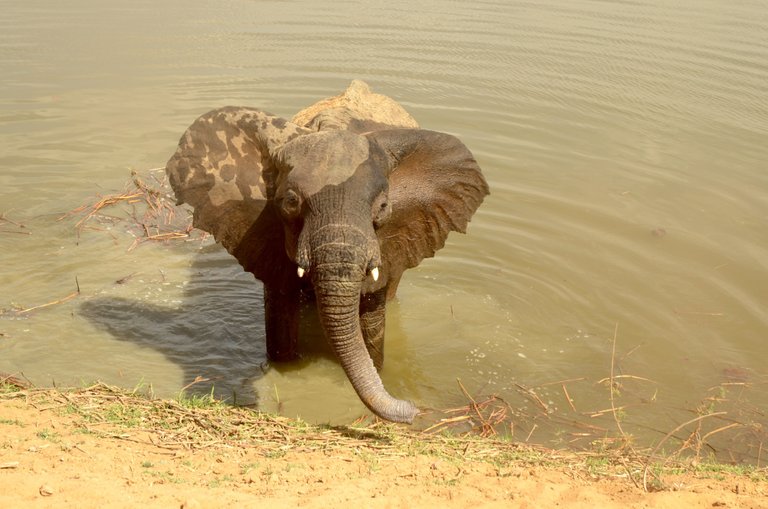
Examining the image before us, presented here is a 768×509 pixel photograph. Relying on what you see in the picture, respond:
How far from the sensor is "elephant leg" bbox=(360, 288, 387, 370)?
6.32 meters

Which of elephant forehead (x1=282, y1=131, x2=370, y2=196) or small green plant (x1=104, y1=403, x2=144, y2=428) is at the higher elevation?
elephant forehead (x1=282, y1=131, x2=370, y2=196)

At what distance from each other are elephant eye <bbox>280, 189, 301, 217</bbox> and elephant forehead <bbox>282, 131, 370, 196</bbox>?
0.08 metres

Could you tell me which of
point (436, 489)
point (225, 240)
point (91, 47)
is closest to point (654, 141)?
point (225, 240)

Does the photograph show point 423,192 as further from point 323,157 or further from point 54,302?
point 54,302

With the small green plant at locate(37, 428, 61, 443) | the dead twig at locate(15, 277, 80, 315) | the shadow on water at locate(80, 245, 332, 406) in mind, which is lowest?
the shadow on water at locate(80, 245, 332, 406)

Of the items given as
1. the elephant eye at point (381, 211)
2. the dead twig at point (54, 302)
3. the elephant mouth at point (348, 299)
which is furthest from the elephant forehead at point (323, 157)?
the dead twig at point (54, 302)

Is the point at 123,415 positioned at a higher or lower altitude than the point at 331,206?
lower

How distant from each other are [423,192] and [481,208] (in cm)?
406

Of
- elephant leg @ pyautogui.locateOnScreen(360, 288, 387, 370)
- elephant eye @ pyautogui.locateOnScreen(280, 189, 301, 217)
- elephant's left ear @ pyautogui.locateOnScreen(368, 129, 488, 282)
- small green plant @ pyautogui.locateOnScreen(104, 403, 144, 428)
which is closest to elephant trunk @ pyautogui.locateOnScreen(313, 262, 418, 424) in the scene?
elephant eye @ pyautogui.locateOnScreen(280, 189, 301, 217)

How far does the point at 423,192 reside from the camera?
20.3 feet

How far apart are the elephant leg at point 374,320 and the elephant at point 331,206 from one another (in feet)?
0.04

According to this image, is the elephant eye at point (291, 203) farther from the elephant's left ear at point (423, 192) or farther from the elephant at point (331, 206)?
the elephant's left ear at point (423, 192)

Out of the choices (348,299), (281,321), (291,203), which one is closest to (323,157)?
(291,203)

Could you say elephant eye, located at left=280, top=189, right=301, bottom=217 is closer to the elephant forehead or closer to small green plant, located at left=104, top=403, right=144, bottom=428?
the elephant forehead
